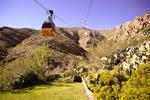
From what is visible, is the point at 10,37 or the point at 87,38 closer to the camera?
the point at 10,37

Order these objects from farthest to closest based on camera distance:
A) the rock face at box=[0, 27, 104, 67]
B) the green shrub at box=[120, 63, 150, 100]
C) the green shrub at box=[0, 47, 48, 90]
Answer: the rock face at box=[0, 27, 104, 67] < the green shrub at box=[0, 47, 48, 90] < the green shrub at box=[120, 63, 150, 100]

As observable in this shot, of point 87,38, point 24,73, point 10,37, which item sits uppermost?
point 87,38

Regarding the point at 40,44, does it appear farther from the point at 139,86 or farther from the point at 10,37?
the point at 139,86

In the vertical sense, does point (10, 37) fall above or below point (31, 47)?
above

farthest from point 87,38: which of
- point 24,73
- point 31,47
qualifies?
point 24,73

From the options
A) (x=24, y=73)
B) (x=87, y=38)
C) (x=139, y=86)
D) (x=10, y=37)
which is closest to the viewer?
(x=139, y=86)

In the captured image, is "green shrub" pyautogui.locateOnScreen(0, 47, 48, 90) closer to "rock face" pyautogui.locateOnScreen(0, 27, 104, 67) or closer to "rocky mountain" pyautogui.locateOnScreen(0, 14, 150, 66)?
"rock face" pyautogui.locateOnScreen(0, 27, 104, 67)

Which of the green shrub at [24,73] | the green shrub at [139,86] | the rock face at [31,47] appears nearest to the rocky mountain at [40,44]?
the rock face at [31,47]

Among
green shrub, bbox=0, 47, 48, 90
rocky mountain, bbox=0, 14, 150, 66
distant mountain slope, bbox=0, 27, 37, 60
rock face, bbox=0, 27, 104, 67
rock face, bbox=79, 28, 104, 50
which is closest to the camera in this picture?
green shrub, bbox=0, 47, 48, 90

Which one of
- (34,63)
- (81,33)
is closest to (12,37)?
(81,33)

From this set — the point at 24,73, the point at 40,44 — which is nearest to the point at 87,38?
the point at 40,44

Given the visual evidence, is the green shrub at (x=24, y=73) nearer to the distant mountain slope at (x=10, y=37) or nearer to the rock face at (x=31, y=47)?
the rock face at (x=31, y=47)

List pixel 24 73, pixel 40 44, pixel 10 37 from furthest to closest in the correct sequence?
pixel 10 37, pixel 40 44, pixel 24 73

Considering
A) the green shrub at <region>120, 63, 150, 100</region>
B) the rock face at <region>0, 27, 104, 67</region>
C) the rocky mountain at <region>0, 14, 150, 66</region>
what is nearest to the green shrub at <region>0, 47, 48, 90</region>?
the green shrub at <region>120, 63, 150, 100</region>
